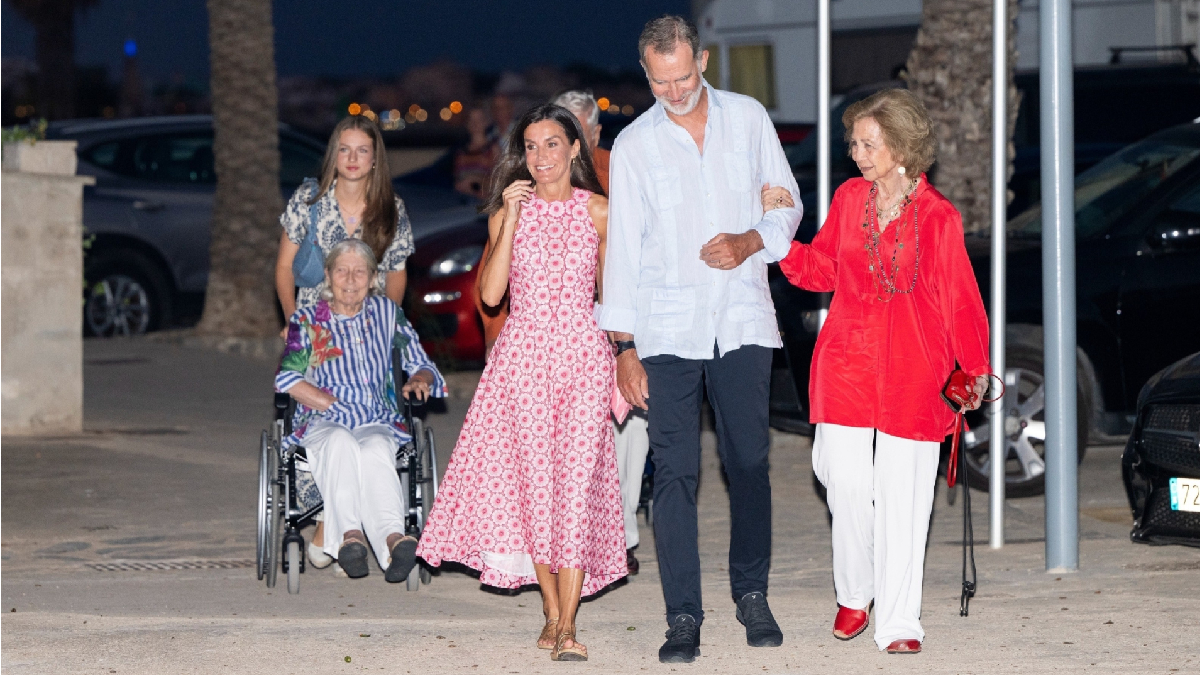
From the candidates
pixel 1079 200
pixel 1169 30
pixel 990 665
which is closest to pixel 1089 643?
pixel 990 665

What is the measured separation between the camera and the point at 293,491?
6902 mm

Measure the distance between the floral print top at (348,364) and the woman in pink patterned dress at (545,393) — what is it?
1.04 m

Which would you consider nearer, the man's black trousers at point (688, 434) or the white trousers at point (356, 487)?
the man's black trousers at point (688, 434)

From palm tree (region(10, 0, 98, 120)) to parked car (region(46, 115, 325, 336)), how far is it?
95.4ft

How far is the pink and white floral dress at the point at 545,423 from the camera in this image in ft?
19.3

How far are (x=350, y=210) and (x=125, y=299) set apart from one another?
9.15 metres

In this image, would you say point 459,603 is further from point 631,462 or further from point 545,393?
point 545,393

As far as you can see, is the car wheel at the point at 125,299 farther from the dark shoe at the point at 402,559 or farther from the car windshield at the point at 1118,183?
the dark shoe at the point at 402,559

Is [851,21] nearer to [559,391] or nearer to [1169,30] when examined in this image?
[1169,30]

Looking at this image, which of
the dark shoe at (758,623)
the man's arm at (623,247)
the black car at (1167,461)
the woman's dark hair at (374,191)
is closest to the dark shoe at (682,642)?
the dark shoe at (758,623)

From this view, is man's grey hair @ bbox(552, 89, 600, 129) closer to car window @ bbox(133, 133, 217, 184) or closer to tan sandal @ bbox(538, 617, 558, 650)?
tan sandal @ bbox(538, 617, 558, 650)

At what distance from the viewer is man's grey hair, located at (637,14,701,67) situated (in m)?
5.56

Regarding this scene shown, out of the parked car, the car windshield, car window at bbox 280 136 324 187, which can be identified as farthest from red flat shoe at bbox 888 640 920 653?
car window at bbox 280 136 324 187

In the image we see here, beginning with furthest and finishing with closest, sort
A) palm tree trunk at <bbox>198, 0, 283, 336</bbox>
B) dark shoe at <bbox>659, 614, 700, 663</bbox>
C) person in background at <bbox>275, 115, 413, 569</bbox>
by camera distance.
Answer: palm tree trunk at <bbox>198, 0, 283, 336</bbox>, person in background at <bbox>275, 115, 413, 569</bbox>, dark shoe at <bbox>659, 614, 700, 663</bbox>
